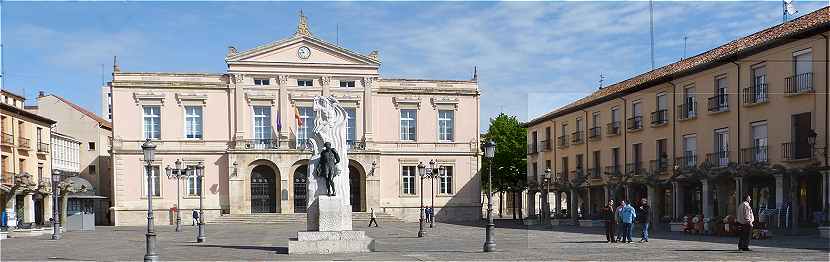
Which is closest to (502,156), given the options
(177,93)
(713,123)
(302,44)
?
(302,44)

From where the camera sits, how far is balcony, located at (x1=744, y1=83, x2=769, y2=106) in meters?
34.0

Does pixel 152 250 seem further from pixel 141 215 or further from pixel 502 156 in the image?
pixel 502 156

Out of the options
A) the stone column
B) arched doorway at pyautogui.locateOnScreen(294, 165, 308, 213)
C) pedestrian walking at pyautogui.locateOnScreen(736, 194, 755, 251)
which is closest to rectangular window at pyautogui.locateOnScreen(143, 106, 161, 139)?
the stone column

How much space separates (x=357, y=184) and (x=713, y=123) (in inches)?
995

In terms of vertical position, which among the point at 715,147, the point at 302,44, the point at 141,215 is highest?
the point at 302,44

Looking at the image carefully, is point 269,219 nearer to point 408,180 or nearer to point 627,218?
point 408,180

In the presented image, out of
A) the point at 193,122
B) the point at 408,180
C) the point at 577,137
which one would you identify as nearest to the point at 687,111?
the point at 577,137

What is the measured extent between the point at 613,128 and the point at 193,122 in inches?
998

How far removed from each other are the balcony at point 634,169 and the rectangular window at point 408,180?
16.1 meters

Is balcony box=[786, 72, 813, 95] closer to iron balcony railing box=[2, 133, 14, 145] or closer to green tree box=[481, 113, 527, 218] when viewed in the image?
green tree box=[481, 113, 527, 218]

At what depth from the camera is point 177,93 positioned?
54.5 meters

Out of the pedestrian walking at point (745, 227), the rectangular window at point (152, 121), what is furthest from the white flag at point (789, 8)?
the rectangular window at point (152, 121)

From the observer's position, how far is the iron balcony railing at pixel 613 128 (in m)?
47.8

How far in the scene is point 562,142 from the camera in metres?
55.5
